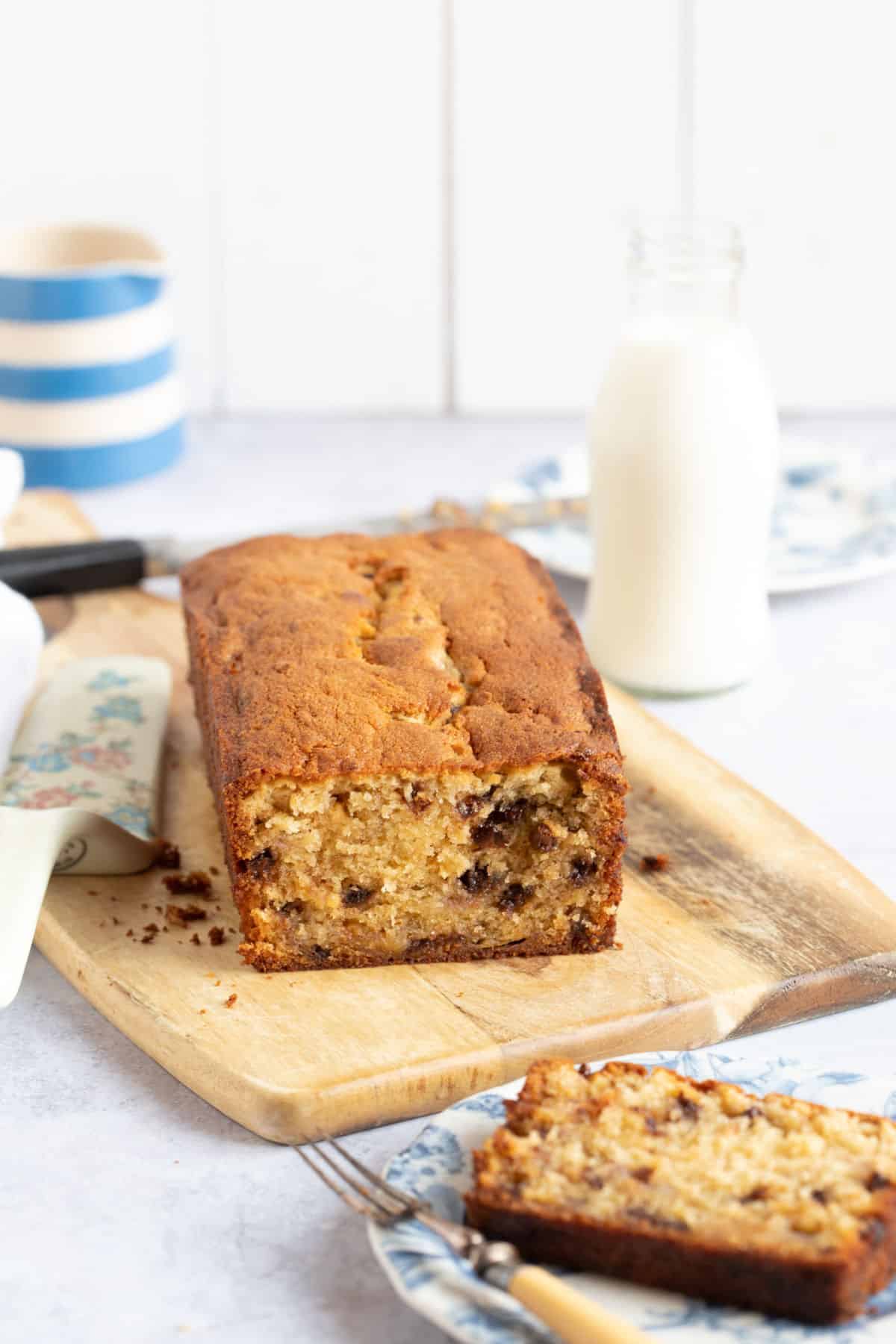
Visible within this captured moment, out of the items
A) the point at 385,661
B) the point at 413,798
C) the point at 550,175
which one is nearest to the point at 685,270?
the point at 385,661

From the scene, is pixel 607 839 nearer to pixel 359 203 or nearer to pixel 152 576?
pixel 152 576

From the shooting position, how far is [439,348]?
5148 millimetres

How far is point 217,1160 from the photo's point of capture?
2051mm

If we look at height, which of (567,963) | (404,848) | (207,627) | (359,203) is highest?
(359,203)

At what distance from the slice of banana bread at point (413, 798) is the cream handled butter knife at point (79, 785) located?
182mm

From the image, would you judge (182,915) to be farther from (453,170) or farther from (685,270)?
(453,170)

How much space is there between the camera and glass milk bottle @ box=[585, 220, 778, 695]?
3090 millimetres

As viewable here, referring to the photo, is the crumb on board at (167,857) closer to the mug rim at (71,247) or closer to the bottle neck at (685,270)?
the bottle neck at (685,270)

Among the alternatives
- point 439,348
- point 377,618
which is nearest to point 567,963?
point 377,618

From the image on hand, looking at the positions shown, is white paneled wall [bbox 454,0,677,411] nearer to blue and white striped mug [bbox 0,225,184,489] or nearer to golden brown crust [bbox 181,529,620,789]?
blue and white striped mug [bbox 0,225,184,489]

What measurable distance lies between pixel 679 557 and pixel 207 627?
3.18 feet

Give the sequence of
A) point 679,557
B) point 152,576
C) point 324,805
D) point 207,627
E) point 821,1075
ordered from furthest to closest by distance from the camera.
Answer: point 152,576 < point 679,557 < point 207,627 < point 324,805 < point 821,1075

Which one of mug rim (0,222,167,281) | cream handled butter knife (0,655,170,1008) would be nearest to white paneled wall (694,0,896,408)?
mug rim (0,222,167,281)

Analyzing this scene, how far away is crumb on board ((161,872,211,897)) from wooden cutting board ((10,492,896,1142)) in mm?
21
